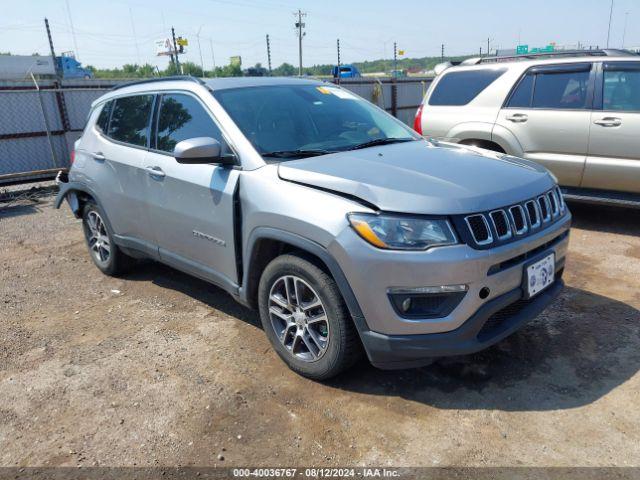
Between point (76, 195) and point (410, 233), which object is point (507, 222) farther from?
point (76, 195)

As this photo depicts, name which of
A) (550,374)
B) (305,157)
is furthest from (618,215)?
(305,157)

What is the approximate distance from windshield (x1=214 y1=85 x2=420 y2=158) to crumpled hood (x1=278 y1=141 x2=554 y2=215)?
24 centimetres

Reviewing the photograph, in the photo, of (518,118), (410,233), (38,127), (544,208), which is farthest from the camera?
(38,127)

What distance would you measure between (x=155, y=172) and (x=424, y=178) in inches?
83.2

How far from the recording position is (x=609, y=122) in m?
5.55

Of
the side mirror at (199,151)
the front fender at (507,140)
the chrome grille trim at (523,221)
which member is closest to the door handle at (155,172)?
the side mirror at (199,151)

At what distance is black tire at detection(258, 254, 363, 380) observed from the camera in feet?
9.34

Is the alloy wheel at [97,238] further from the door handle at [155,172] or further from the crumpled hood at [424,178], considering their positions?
the crumpled hood at [424,178]

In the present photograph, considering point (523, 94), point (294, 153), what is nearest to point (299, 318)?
point (294, 153)

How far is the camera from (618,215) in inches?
253

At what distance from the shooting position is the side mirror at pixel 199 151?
3.19 meters

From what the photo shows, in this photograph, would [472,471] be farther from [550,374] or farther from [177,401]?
[177,401]

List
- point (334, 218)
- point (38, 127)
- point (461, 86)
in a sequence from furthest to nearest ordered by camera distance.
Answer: point (38, 127) → point (461, 86) → point (334, 218)

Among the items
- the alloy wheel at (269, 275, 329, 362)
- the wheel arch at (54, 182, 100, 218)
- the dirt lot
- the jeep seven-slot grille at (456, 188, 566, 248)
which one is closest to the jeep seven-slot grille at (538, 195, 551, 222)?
the jeep seven-slot grille at (456, 188, 566, 248)
